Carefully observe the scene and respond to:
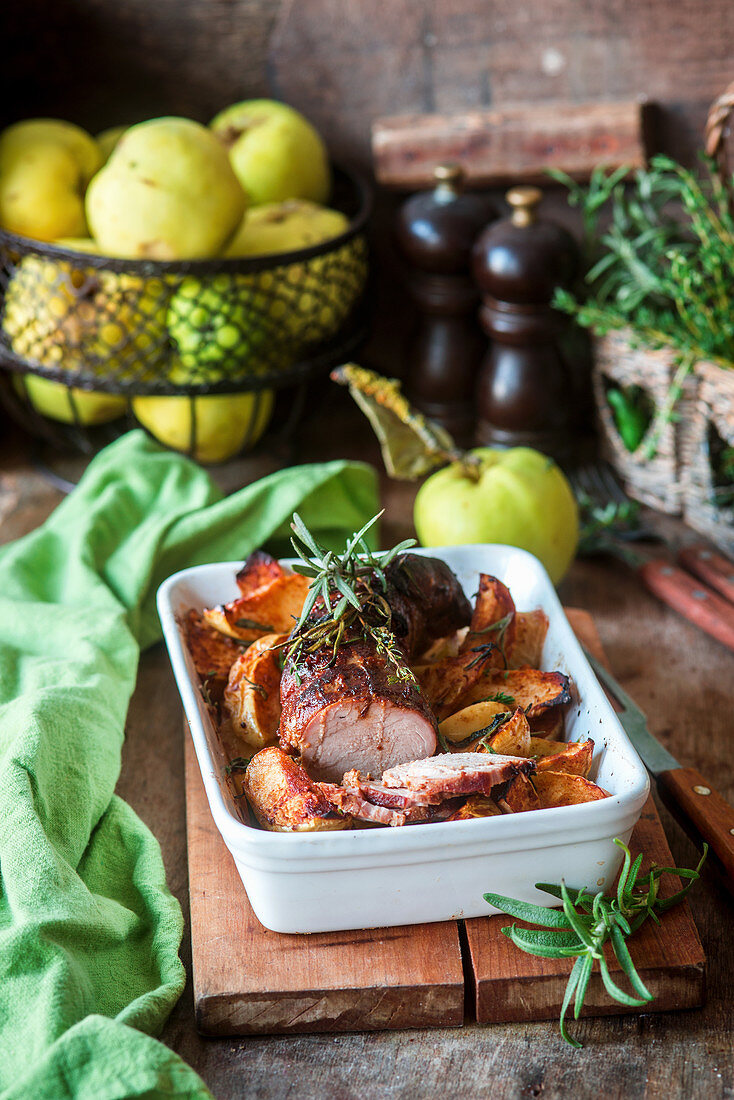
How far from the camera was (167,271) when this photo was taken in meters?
1.16

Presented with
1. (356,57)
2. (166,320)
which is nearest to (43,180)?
(166,320)

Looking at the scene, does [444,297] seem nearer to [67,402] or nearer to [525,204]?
[525,204]

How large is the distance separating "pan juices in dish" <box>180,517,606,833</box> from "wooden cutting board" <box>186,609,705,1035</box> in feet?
0.28

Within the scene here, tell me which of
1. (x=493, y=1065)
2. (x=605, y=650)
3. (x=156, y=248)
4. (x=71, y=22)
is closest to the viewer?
(x=493, y=1065)

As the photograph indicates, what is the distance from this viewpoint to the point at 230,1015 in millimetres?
652

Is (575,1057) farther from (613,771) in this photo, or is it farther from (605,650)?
(605,650)

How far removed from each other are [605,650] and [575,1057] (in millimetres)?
506

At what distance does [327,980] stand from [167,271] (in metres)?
0.80

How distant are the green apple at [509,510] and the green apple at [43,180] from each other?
0.60 m

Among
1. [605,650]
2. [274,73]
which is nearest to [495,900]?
[605,650]

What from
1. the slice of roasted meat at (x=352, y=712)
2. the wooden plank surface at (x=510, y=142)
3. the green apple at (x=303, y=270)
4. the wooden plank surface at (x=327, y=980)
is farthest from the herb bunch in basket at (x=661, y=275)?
the wooden plank surface at (x=327, y=980)

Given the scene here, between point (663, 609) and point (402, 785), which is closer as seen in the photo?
point (402, 785)

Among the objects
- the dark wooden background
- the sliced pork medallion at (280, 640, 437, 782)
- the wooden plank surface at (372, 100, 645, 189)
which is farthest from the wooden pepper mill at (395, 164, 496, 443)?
the sliced pork medallion at (280, 640, 437, 782)

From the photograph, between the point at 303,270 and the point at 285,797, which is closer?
the point at 285,797
